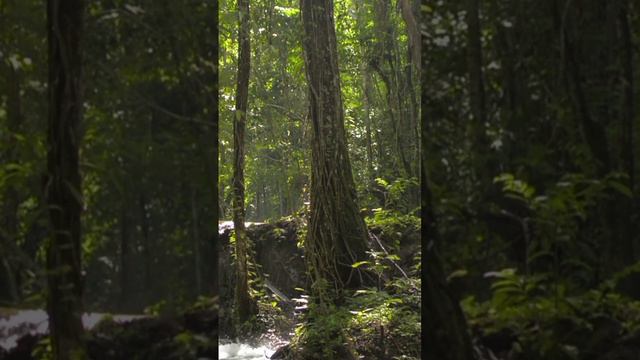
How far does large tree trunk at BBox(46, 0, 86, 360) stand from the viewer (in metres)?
1.72

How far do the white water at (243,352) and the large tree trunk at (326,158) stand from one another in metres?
0.84

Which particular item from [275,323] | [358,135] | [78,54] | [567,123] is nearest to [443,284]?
[567,123]

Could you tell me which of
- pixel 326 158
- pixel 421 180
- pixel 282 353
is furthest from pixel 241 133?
pixel 421 180

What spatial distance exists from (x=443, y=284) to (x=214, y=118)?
0.82 metres

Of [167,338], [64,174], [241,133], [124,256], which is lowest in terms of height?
[167,338]

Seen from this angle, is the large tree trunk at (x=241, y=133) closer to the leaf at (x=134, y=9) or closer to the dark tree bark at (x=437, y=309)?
the leaf at (x=134, y=9)

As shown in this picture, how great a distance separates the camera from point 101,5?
1.74 m

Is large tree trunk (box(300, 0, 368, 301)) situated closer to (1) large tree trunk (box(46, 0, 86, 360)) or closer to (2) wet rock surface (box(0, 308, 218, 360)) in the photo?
(2) wet rock surface (box(0, 308, 218, 360))

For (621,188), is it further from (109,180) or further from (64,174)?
(64,174)

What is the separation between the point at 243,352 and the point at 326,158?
2.21 m

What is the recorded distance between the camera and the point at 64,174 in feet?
5.69

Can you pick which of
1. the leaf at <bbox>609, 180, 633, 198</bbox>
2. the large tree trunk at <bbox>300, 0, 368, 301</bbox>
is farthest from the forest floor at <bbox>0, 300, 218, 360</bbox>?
the large tree trunk at <bbox>300, 0, 368, 301</bbox>

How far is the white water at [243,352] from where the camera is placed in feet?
19.8

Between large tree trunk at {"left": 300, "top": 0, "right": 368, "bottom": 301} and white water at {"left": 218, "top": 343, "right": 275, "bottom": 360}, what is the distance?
0.84m
